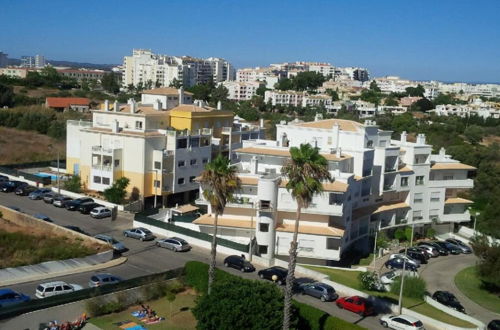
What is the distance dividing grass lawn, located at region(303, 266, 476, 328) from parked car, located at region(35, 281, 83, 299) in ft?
57.8

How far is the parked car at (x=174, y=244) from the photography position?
44.1 meters

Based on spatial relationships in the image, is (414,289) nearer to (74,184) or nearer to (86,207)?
(86,207)

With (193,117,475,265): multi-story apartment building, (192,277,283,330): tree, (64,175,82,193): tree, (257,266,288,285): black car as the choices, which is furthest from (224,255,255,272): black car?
(64,175,82,193): tree

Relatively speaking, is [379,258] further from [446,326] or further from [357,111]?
[357,111]

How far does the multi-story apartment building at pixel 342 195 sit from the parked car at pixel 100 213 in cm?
930

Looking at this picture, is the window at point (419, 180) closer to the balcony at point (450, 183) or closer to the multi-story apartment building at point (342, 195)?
the multi-story apartment building at point (342, 195)

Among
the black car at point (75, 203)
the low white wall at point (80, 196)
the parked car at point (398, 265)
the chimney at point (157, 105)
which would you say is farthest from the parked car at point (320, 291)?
the chimney at point (157, 105)

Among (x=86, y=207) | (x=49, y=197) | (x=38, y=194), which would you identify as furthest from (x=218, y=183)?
(x=38, y=194)

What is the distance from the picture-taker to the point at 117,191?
5600 cm

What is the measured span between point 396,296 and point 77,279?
20.9 m

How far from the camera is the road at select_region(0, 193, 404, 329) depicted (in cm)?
3481

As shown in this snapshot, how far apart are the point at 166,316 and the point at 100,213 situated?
2086 centimetres

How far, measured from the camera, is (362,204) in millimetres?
54625

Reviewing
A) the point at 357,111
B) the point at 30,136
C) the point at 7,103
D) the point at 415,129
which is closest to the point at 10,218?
the point at 30,136
